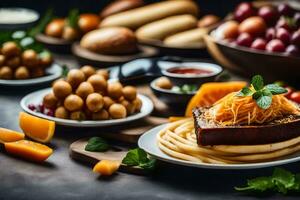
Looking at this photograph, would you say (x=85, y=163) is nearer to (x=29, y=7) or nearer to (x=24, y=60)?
(x=24, y=60)

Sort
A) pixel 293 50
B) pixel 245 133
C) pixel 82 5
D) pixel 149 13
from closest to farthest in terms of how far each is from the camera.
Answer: pixel 245 133 → pixel 293 50 → pixel 149 13 → pixel 82 5

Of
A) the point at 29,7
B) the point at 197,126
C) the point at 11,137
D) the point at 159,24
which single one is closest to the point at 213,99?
the point at 197,126

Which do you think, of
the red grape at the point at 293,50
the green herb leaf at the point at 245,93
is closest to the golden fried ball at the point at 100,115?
the green herb leaf at the point at 245,93

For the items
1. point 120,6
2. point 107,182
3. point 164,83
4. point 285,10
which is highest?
point 285,10

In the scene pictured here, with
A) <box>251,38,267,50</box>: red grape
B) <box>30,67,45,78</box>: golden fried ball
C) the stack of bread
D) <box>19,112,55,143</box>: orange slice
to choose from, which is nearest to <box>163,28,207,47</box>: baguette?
the stack of bread

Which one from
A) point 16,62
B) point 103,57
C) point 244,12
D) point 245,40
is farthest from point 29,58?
point 244,12

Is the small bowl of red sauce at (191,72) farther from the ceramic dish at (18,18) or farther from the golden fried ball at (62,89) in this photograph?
the ceramic dish at (18,18)

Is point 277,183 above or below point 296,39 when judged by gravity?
below

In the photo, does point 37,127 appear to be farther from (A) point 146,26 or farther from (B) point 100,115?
(A) point 146,26
